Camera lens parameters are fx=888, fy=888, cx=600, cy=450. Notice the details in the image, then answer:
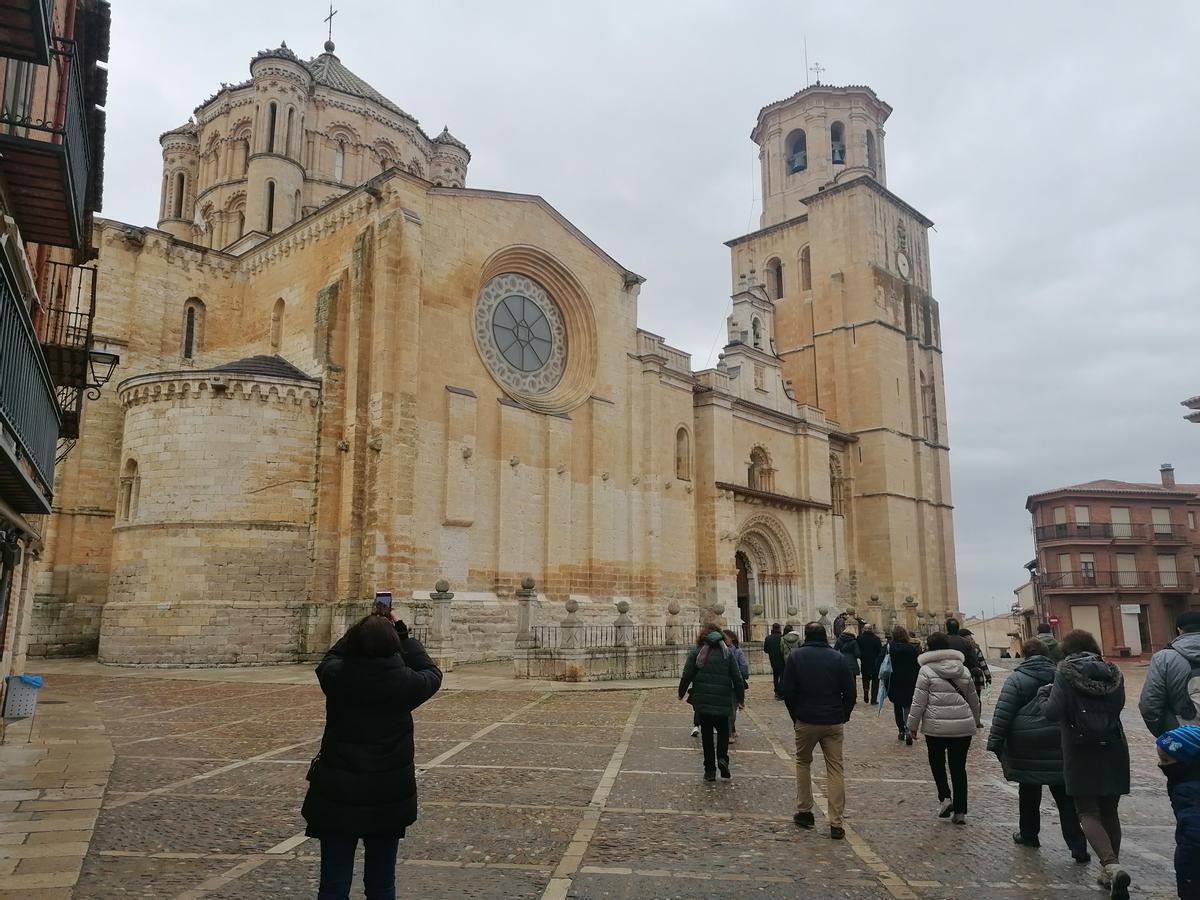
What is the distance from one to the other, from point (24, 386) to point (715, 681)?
6630 millimetres

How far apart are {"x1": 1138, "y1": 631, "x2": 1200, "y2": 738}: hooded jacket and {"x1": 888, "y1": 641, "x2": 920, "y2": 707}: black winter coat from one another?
5.66 metres

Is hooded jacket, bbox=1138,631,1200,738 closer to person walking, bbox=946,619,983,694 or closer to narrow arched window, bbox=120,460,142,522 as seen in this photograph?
person walking, bbox=946,619,983,694

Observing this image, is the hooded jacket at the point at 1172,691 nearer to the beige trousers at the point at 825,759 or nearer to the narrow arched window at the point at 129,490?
the beige trousers at the point at 825,759

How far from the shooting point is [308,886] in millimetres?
5000

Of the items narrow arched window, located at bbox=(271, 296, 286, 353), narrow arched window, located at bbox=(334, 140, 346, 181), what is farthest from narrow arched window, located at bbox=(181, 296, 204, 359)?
narrow arched window, located at bbox=(334, 140, 346, 181)

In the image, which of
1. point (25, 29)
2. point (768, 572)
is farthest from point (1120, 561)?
point (25, 29)

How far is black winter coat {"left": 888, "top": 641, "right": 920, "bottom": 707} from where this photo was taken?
10922 mm

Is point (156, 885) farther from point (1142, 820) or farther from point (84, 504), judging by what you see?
point (84, 504)

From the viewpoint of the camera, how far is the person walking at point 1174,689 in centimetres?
523

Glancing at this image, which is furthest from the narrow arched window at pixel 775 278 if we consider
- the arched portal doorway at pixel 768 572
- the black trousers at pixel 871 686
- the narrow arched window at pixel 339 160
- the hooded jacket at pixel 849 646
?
the hooded jacket at pixel 849 646

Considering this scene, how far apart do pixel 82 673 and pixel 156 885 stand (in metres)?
17.0

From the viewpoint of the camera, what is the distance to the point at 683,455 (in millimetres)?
31750

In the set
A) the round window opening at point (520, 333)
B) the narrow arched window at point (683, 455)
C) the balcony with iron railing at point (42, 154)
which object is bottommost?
the balcony with iron railing at point (42, 154)

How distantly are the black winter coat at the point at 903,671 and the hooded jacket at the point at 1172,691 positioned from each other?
5.66 m
